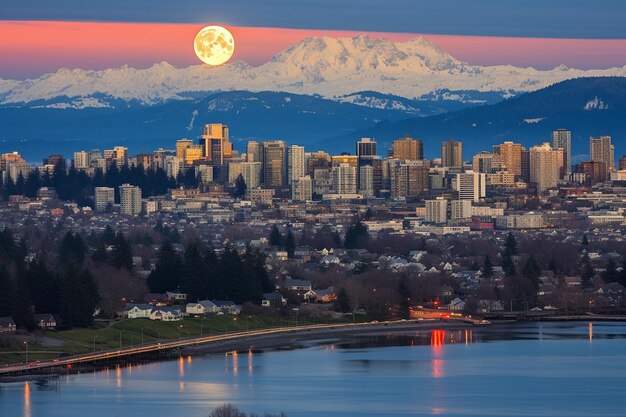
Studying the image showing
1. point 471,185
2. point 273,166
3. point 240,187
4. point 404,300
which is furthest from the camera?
point 273,166

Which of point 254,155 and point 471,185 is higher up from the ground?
point 254,155

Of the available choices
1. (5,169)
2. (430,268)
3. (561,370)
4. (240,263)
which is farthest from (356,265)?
(5,169)

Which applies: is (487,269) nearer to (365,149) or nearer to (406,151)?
(365,149)

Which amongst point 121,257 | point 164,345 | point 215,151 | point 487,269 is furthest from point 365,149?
point 164,345

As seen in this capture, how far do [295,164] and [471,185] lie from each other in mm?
21136

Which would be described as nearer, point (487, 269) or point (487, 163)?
point (487, 269)

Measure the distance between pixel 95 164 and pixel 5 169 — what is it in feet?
27.9

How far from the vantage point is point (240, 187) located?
175 meters

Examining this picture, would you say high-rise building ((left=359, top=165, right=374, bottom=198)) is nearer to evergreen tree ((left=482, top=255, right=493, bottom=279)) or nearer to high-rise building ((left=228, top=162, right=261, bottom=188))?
high-rise building ((left=228, top=162, right=261, bottom=188))

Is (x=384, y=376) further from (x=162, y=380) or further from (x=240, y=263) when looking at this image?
(x=240, y=263)

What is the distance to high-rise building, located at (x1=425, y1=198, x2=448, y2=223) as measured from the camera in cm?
15638

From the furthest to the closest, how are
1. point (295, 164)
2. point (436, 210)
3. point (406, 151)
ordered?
point (406, 151) < point (295, 164) < point (436, 210)

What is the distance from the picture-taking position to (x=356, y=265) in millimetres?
104125

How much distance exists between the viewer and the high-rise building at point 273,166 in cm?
18612
